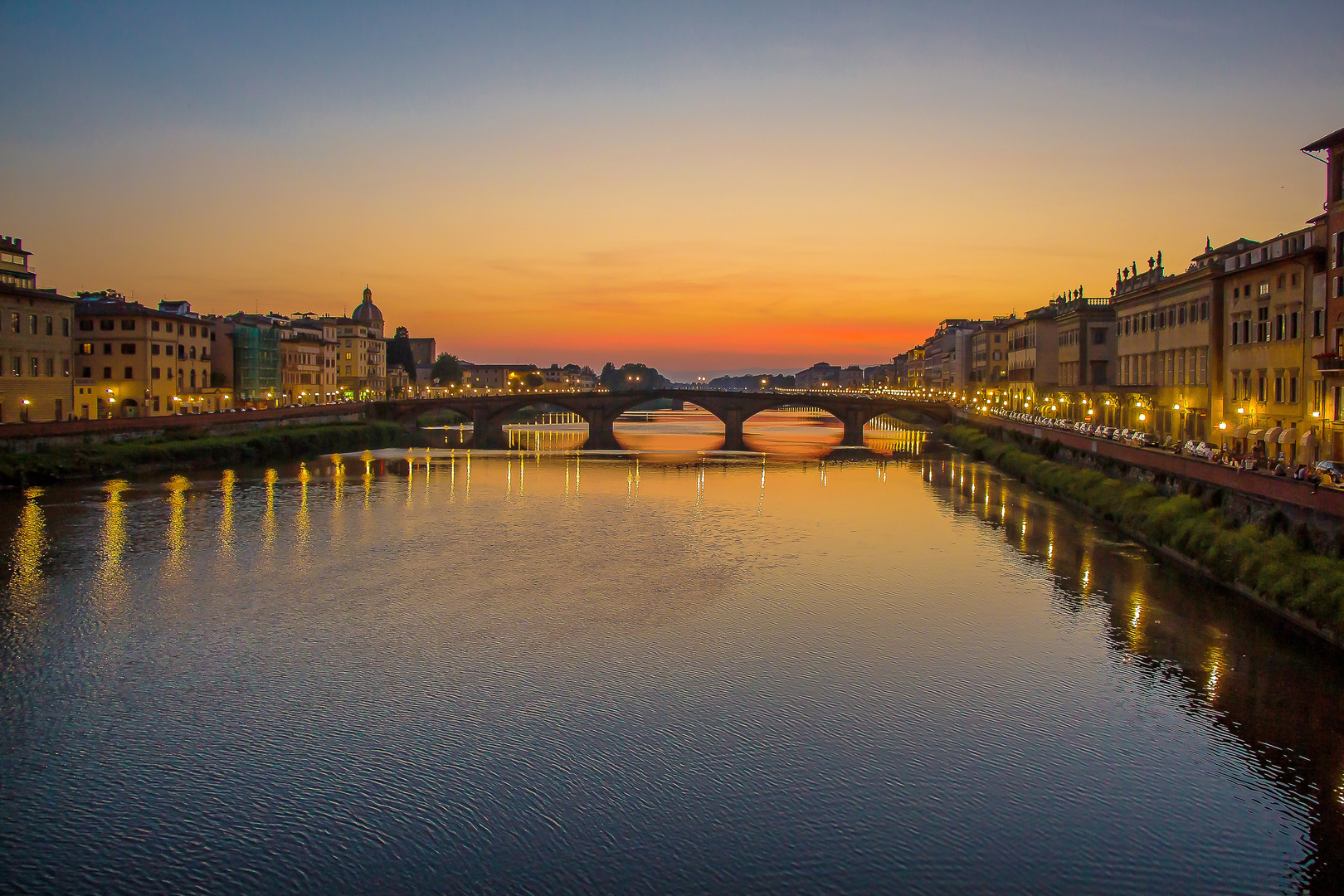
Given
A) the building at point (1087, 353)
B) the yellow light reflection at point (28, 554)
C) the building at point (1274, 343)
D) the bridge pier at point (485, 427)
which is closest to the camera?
the yellow light reflection at point (28, 554)

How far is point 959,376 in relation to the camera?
12488cm

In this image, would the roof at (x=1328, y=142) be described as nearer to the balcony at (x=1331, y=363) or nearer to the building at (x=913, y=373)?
the balcony at (x=1331, y=363)

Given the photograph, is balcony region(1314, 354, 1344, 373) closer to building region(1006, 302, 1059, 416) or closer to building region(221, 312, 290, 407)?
building region(1006, 302, 1059, 416)

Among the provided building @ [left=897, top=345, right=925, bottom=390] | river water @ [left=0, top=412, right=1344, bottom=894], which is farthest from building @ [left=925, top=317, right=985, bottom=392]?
river water @ [left=0, top=412, right=1344, bottom=894]

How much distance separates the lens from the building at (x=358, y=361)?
10694 centimetres

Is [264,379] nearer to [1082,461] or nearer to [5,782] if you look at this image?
[1082,461]

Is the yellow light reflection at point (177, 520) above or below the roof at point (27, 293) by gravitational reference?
below

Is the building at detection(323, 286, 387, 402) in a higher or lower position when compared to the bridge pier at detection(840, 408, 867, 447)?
higher

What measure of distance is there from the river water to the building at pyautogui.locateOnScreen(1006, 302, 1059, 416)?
43.1m

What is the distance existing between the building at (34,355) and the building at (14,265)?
19.3 feet

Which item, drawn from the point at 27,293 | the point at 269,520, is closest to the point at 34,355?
the point at 27,293

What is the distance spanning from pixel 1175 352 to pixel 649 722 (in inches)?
1509

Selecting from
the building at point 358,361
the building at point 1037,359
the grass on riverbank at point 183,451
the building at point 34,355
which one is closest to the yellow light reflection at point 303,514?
the grass on riverbank at point 183,451

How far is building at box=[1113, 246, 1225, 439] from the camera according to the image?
41784 mm
